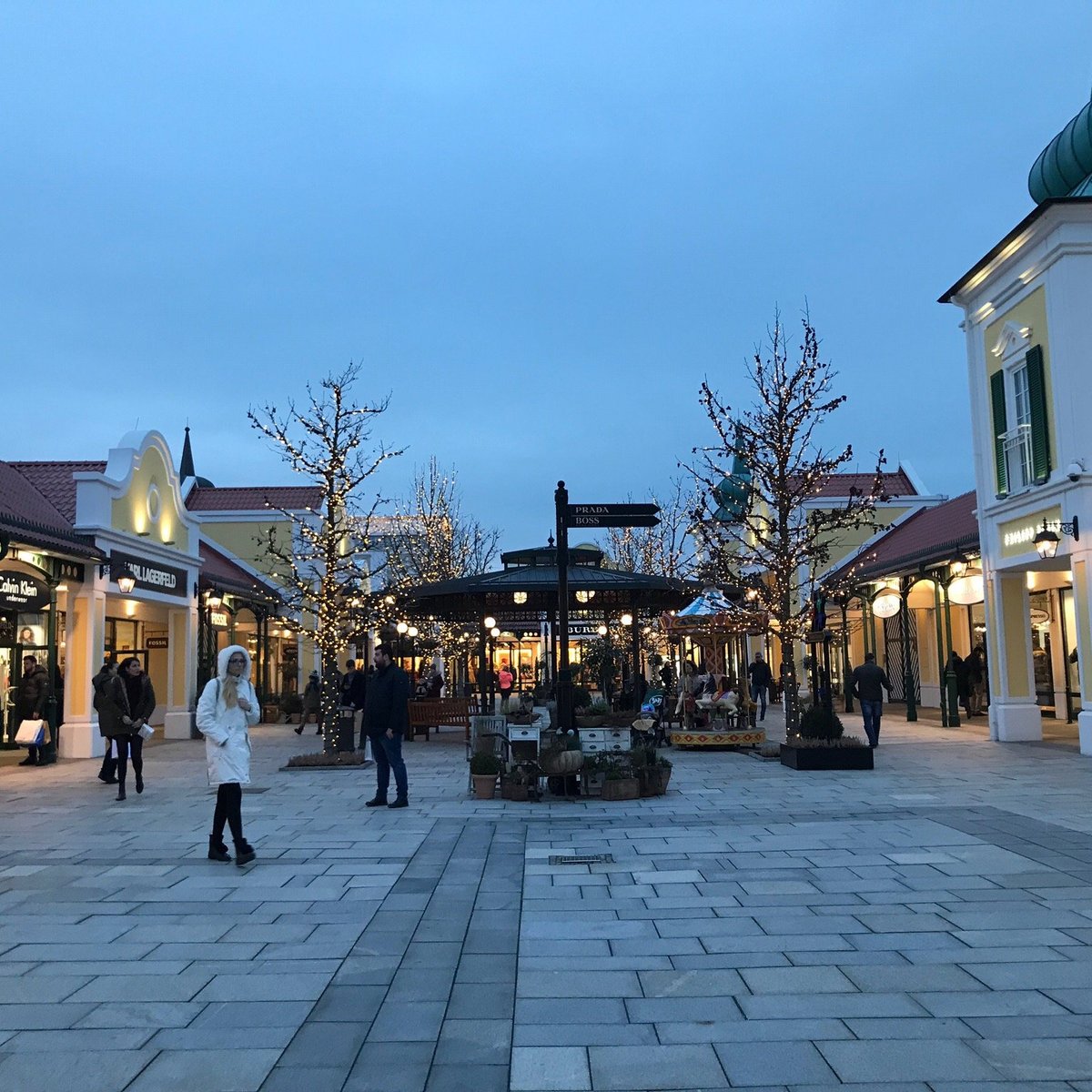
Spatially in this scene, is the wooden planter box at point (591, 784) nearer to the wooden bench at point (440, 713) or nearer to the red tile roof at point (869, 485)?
the wooden bench at point (440, 713)

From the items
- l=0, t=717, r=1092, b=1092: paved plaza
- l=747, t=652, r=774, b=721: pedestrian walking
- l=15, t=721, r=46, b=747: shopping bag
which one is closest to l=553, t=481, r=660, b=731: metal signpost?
l=0, t=717, r=1092, b=1092: paved plaza

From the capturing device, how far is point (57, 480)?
19.4m

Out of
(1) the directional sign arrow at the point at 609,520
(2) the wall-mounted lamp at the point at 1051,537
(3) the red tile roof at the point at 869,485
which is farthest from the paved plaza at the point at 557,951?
(3) the red tile roof at the point at 869,485

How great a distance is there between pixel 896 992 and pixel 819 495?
95.9 ft

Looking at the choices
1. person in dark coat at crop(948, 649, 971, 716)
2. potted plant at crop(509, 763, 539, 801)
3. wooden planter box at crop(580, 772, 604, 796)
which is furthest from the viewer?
person in dark coat at crop(948, 649, 971, 716)

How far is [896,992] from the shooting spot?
4457 mm

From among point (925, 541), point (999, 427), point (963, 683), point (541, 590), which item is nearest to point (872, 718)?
point (999, 427)

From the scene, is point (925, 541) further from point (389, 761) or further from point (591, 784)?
point (389, 761)

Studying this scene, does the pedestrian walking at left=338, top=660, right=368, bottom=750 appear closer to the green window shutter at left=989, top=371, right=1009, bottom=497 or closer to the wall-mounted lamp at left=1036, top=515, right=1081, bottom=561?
the wall-mounted lamp at left=1036, top=515, right=1081, bottom=561

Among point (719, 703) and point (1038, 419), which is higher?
point (1038, 419)

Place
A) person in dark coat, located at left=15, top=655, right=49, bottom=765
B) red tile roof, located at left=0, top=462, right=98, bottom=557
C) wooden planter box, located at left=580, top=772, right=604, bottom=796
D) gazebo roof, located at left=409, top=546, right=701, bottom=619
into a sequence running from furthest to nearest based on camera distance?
gazebo roof, located at left=409, top=546, right=701, bottom=619 → person in dark coat, located at left=15, top=655, right=49, bottom=765 → red tile roof, located at left=0, top=462, right=98, bottom=557 → wooden planter box, located at left=580, top=772, right=604, bottom=796

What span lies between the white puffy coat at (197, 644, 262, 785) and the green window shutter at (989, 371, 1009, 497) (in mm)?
13156

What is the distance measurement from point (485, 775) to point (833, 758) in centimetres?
488

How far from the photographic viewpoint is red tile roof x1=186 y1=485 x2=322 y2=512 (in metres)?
35.0
